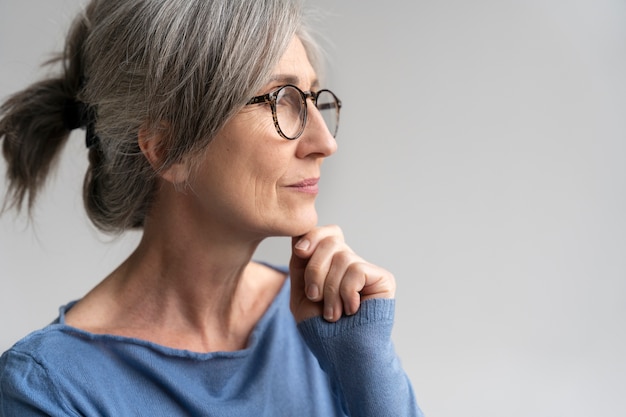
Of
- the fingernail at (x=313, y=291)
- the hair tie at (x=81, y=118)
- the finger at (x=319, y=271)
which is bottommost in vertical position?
the fingernail at (x=313, y=291)

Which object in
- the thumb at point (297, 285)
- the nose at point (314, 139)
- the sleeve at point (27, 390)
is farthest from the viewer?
the thumb at point (297, 285)

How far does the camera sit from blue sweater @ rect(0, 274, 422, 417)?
1257 mm

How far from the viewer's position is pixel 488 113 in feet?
6.89

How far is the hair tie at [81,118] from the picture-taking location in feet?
4.87

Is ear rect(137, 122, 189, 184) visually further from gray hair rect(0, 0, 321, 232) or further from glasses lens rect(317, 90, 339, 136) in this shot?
glasses lens rect(317, 90, 339, 136)

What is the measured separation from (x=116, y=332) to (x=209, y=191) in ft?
1.14

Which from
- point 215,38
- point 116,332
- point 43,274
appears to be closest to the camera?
point 215,38

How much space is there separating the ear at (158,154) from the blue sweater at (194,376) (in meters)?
0.33

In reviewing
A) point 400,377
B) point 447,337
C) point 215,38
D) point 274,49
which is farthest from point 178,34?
point 447,337

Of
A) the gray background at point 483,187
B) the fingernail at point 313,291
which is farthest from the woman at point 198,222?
the gray background at point 483,187

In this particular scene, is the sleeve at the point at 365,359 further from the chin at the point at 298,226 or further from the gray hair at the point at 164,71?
the gray hair at the point at 164,71

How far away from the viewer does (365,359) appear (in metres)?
1.36

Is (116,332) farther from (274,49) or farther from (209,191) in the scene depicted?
(274,49)

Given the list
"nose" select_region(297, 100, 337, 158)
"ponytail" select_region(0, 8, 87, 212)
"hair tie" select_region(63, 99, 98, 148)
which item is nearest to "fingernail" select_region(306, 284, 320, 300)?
"nose" select_region(297, 100, 337, 158)
